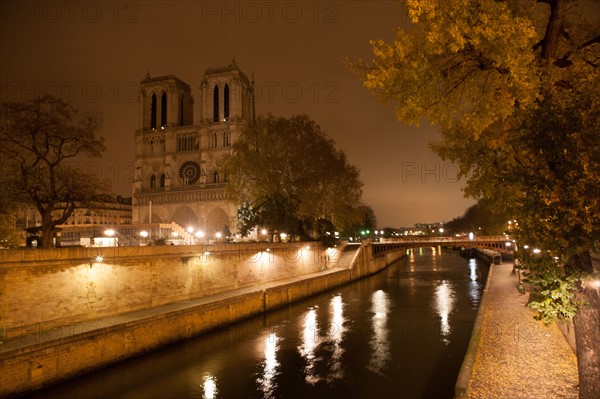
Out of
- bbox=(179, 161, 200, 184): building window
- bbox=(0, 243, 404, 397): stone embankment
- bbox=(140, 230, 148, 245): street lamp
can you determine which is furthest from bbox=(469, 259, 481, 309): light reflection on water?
bbox=(179, 161, 200, 184): building window

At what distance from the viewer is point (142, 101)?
82.2 metres

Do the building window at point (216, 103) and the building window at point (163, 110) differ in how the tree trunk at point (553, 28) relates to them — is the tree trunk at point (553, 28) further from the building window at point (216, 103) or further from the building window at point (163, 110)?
the building window at point (163, 110)

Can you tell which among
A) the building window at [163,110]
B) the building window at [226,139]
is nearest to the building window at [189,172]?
the building window at [226,139]

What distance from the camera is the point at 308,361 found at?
54.1ft

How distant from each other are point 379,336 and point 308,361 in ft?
15.9

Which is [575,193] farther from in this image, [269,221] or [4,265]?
[269,221]

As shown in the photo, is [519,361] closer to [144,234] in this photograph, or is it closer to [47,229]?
[47,229]

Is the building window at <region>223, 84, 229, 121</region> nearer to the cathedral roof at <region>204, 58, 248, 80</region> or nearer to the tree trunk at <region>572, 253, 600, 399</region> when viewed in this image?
the cathedral roof at <region>204, 58, 248, 80</region>

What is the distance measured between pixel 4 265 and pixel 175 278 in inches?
345

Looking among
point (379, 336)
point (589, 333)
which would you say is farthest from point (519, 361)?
point (379, 336)

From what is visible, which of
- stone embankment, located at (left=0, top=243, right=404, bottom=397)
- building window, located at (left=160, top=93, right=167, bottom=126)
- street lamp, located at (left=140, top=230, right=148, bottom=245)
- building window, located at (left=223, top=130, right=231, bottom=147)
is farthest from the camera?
building window, located at (left=160, top=93, right=167, bottom=126)

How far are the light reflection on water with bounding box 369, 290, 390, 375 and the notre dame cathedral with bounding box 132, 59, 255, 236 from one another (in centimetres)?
4349

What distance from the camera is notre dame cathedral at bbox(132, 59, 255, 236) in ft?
241

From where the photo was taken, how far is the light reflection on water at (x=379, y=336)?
16.0 metres
